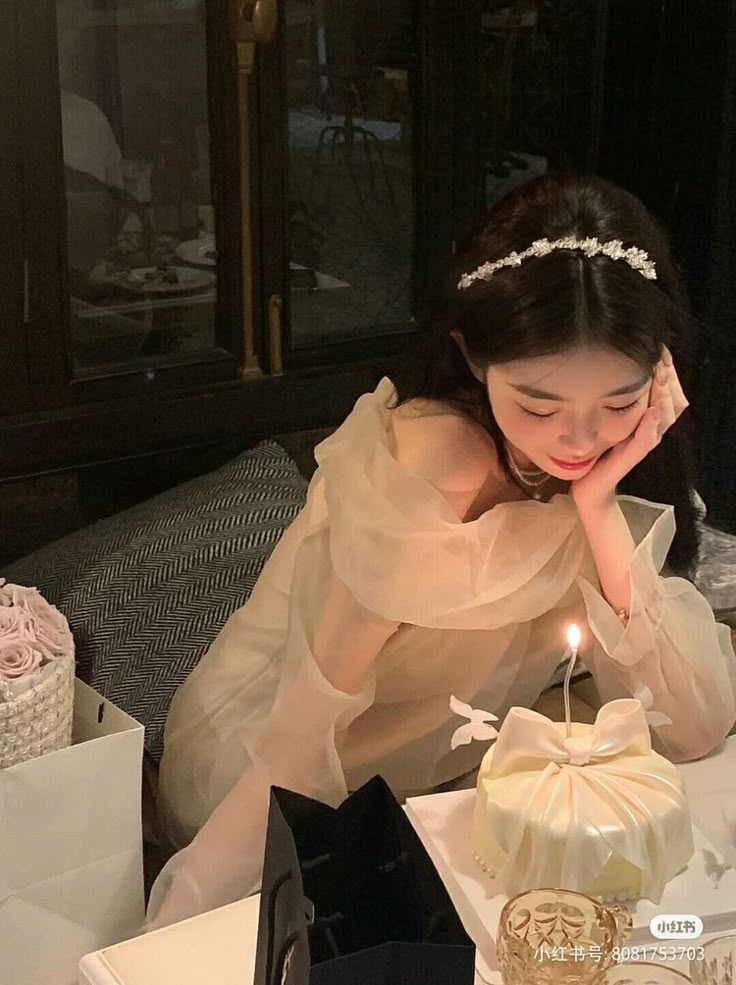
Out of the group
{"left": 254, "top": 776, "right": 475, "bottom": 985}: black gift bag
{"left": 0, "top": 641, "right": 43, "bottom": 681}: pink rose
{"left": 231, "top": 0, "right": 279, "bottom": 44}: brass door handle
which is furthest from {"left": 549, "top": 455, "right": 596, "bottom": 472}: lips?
{"left": 231, "top": 0, "right": 279, "bottom": 44}: brass door handle

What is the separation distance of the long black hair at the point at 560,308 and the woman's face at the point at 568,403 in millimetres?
11

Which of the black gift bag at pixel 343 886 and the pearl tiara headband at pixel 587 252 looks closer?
the black gift bag at pixel 343 886

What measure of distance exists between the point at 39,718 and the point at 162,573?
1.83ft

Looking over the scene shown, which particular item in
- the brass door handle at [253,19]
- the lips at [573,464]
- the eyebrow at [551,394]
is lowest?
the lips at [573,464]

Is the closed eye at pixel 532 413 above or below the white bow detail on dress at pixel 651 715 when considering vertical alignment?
above

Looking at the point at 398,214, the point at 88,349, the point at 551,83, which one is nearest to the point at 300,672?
the point at 88,349

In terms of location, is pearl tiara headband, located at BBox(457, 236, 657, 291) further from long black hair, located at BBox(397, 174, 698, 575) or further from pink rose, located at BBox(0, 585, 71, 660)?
pink rose, located at BBox(0, 585, 71, 660)

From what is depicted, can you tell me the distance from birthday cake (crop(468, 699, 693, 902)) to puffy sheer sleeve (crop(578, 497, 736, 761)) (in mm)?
189

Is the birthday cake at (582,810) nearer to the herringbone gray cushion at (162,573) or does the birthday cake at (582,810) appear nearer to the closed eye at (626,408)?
the closed eye at (626,408)

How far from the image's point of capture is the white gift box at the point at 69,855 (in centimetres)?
108

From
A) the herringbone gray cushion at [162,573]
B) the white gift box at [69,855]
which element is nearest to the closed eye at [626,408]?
the white gift box at [69,855]

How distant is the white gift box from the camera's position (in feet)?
3.56

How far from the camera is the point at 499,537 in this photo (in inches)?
47.2

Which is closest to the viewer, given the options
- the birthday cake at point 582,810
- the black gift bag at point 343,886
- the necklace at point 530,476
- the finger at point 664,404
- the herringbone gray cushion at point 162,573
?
the black gift bag at point 343,886
